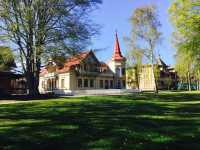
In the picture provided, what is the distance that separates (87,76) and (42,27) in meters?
26.5

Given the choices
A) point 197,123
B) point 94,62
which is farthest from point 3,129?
point 94,62

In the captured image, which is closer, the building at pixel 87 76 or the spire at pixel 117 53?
the building at pixel 87 76

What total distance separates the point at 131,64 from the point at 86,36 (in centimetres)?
Result: 2004

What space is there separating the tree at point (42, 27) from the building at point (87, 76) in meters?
16.7

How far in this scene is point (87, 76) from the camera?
5741 centimetres

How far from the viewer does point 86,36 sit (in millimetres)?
32625

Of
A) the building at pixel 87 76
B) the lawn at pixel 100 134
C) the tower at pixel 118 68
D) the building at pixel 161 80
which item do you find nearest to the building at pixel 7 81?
the building at pixel 87 76

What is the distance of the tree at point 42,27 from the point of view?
101 ft

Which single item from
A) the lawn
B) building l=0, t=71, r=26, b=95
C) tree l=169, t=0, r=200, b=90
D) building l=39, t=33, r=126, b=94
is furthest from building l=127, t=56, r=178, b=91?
the lawn

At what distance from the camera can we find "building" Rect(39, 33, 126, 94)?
5475 centimetres

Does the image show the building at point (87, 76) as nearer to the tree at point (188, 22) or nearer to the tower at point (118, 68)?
the tower at point (118, 68)

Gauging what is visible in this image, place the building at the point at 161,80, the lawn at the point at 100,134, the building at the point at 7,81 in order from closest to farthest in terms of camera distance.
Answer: the lawn at the point at 100,134, the building at the point at 7,81, the building at the point at 161,80

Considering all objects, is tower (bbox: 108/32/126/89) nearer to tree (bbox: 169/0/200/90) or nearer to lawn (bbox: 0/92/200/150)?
tree (bbox: 169/0/200/90)

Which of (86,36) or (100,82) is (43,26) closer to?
(86,36)
